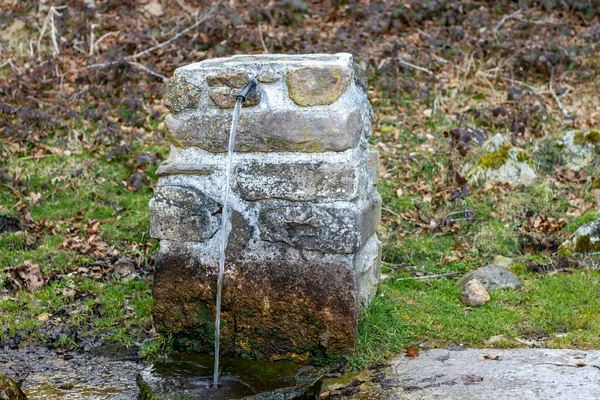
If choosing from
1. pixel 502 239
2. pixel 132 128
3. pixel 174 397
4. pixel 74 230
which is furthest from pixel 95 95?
pixel 174 397

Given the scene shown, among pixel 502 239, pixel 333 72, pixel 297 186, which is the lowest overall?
pixel 502 239

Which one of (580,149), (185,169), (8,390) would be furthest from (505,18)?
(8,390)

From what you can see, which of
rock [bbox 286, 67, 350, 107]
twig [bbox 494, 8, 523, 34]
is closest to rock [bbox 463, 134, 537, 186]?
twig [bbox 494, 8, 523, 34]

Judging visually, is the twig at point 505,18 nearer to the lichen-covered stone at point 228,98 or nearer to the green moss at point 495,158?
the green moss at point 495,158

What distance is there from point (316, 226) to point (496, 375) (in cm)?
120

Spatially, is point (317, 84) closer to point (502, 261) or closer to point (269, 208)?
point (269, 208)

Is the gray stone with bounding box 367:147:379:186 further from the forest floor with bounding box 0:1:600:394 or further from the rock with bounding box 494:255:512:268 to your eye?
the rock with bounding box 494:255:512:268

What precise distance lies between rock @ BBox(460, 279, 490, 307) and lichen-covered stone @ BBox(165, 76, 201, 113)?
229 centimetres

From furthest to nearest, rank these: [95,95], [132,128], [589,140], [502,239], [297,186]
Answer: [95,95], [132,128], [589,140], [502,239], [297,186]

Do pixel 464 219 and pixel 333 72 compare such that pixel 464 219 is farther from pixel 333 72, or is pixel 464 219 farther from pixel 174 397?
pixel 174 397

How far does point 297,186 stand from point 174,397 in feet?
4.10

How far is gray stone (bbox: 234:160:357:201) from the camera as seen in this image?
13.2 ft

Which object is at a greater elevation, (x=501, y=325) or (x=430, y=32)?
(x=430, y=32)

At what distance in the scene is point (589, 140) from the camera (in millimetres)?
7527
